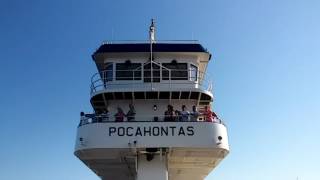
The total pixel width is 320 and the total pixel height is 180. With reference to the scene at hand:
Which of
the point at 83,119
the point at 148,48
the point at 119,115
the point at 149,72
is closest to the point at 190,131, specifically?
the point at 119,115

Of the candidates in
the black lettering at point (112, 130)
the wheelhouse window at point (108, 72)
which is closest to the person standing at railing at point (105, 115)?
the black lettering at point (112, 130)

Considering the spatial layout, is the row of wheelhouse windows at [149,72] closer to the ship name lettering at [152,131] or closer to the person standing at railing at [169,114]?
the person standing at railing at [169,114]

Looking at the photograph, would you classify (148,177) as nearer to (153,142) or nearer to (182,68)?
(153,142)

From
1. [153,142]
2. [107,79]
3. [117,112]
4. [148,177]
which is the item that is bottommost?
[148,177]

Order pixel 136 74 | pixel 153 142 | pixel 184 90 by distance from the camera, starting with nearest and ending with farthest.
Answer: pixel 153 142 < pixel 184 90 < pixel 136 74

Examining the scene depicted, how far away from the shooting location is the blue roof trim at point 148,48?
21672 millimetres

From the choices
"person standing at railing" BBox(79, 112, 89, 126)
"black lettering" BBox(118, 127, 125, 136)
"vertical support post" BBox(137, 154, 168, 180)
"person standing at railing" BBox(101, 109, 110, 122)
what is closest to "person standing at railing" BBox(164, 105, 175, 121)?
"vertical support post" BBox(137, 154, 168, 180)

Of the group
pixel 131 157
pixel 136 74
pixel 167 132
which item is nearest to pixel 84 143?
pixel 131 157

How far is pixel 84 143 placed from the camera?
60.6ft

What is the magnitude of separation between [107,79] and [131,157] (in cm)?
438

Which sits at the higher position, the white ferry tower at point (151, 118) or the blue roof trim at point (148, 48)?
the blue roof trim at point (148, 48)

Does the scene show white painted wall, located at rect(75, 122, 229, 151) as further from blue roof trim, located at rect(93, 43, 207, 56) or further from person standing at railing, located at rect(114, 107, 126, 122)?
blue roof trim, located at rect(93, 43, 207, 56)

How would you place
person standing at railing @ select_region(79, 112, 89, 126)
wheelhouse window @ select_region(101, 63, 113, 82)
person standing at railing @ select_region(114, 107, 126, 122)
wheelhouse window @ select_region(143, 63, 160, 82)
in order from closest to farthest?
1. person standing at railing @ select_region(114, 107, 126, 122)
2. person standing at railing @ select_region(79, 112, 89, 126)
3. wheelhouse window @ select_region(143, 63, 160, 82)
4. wheelhouse window @ select_region(101, 63, 113, 82)

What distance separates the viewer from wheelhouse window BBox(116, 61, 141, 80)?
70.8 ft
